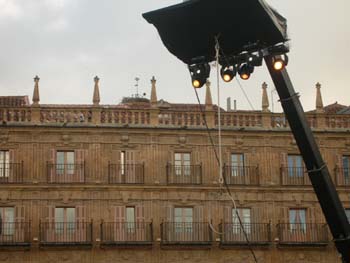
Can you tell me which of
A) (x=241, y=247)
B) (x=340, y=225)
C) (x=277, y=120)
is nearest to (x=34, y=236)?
(x=241, y=247)

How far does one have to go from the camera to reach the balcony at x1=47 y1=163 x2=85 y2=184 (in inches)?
1670

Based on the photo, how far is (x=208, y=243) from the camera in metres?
42.4

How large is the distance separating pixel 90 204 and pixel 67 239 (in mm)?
2029

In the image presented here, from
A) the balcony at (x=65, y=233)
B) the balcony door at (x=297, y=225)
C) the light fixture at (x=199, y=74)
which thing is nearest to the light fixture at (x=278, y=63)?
the light fixture at (x=199, y=74)

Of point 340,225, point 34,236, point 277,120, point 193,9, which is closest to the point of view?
point 193,9

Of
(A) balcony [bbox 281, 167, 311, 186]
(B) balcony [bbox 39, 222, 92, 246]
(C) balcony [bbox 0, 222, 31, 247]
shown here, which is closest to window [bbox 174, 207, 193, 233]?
(B) balcony [bbox 39, 222, 92, 246]

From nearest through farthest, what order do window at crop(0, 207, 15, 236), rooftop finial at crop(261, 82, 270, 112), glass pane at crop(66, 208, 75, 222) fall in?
window at crop(0, 207, 15, 236) → glass pane at crop(66, 208, 75, 222) → rooftop finial at crop(261, 82, 270, 112)

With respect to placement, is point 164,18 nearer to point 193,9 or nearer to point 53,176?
point 193,9

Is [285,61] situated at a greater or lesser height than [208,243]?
greater

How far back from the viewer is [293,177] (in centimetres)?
4412

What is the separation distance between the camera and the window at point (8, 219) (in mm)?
41594

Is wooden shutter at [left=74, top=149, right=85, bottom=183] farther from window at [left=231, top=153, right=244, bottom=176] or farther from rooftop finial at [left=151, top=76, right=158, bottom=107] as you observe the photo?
window at [left=231, top=153, right=244, bottom=176]

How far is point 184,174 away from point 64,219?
20.5 feet

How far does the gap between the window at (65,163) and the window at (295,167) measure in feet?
35.5
